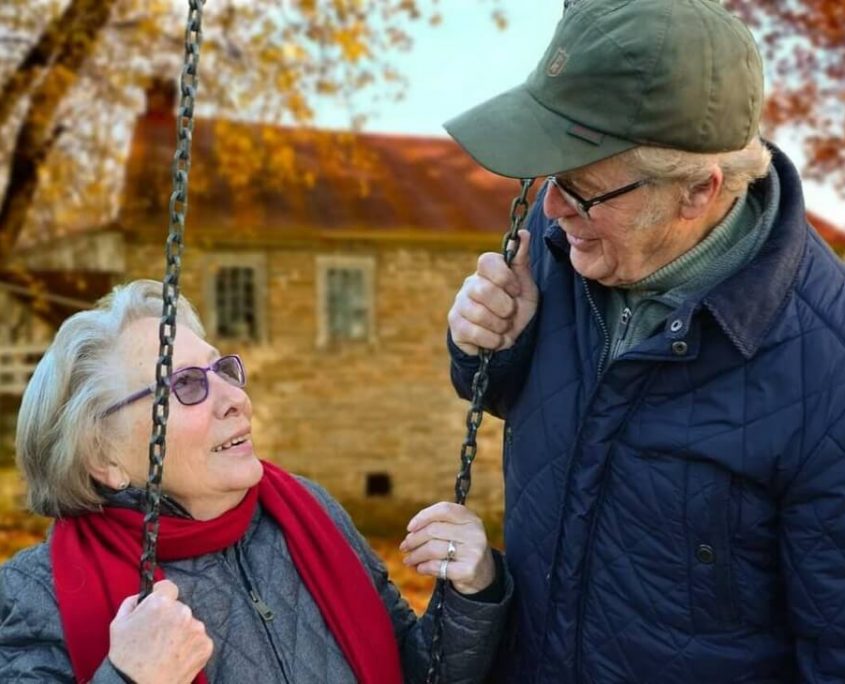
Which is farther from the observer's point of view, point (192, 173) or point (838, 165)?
point (838, 165)

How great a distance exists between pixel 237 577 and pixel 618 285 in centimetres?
99

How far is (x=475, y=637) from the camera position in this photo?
1.98 metres

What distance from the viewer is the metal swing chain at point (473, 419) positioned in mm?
1897

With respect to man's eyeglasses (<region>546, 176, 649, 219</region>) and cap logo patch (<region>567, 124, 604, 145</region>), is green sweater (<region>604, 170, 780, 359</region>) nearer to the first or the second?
man's eyeglasses (<region>546, 176, 649, 219</region>)

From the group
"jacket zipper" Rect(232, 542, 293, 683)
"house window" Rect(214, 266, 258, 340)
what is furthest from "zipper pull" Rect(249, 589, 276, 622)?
"house window" Rect(214, 266, 258, 340)

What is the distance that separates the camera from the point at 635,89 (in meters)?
1.57

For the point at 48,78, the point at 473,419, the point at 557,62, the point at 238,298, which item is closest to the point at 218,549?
the point at 473,419

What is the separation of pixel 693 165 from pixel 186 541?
1216 mm

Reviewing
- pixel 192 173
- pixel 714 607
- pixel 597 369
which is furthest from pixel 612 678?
pixel 192 173

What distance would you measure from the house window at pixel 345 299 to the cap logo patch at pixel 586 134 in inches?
482

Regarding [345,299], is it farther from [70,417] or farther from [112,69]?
[70,417]

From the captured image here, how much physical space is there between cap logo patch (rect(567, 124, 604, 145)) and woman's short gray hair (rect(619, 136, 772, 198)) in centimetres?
5

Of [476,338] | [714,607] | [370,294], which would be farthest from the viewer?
[370,294]

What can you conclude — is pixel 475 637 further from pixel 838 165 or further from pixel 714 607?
pixel 838 165
